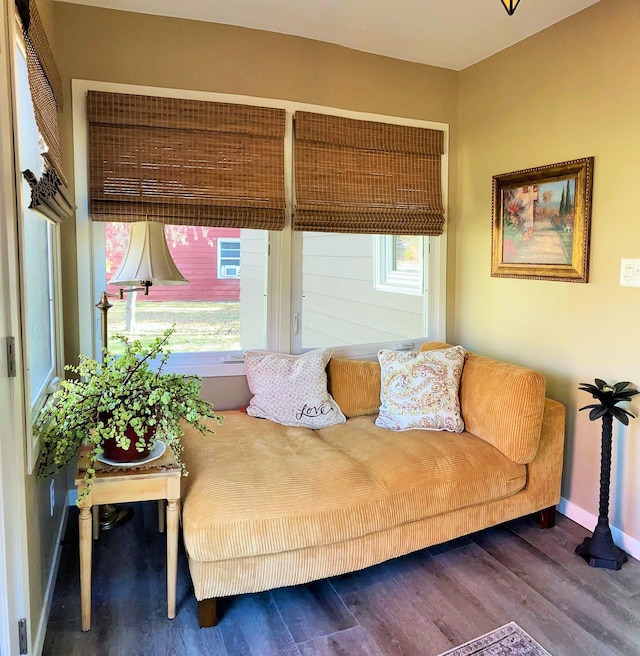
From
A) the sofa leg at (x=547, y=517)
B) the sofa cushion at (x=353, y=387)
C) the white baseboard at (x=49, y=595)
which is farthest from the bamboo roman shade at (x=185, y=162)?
the sofa leg at (x=547, y=517)

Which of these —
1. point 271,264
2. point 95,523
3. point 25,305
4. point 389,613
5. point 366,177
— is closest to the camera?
point 25,305

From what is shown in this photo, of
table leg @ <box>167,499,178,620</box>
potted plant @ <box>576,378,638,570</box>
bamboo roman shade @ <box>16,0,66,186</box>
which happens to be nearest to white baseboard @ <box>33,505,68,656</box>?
table leg @ <box>167,499,178,620</box>

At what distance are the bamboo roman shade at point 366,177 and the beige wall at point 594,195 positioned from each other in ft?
0.92

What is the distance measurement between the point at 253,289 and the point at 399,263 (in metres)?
1.00

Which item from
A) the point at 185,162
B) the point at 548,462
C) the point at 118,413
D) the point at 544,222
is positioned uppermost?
the point at 185,162

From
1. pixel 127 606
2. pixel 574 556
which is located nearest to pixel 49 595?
pixel 127 606

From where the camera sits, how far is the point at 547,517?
2.80m

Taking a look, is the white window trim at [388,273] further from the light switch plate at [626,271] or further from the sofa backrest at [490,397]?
the light switch plate at [626,271]

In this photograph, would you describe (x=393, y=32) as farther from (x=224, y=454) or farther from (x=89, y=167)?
(x=224, y=454)

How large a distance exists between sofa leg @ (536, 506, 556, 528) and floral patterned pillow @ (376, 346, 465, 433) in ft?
1.95

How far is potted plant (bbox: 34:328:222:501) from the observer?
6.35ft

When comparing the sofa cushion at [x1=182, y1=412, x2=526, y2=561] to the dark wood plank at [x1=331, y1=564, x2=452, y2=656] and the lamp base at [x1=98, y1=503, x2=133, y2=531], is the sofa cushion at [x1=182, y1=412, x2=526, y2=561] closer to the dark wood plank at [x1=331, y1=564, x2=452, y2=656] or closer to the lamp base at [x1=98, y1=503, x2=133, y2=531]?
the dark wood plank at [x1=331, y1=564, x2=452, y2=656]

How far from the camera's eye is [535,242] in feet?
9.91

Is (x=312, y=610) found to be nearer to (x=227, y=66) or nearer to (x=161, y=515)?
(x=161, y=515)
